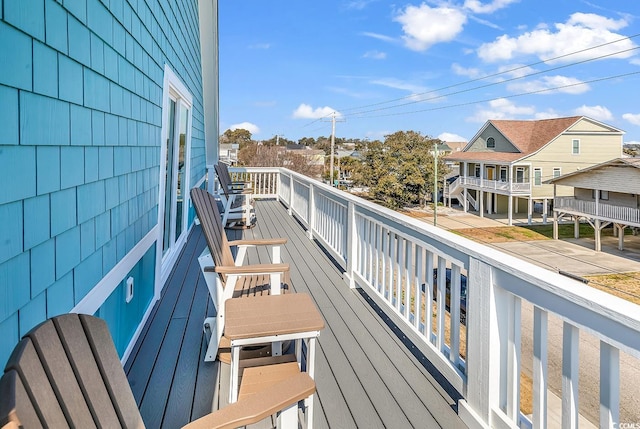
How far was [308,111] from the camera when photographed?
6806 cm

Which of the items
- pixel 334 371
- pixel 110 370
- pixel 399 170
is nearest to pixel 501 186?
pixel 399 170

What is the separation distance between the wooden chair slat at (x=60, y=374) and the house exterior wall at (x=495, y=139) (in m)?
28.5

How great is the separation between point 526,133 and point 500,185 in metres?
4.03

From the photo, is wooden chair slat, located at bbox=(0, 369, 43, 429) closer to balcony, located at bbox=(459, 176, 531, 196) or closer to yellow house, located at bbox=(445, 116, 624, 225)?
yellow house, located at bbox=(445, 116, 624, 225)

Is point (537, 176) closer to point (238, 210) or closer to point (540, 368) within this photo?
point (238, 210)

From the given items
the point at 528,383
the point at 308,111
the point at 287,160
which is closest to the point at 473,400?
the point at 528,383

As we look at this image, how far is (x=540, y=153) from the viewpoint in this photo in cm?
2475

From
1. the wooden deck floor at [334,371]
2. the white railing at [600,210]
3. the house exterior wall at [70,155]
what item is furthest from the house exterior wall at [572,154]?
the house exterior wall at [70,155]

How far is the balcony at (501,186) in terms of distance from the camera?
25.3 metres

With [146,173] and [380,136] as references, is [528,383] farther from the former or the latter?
[380,136]

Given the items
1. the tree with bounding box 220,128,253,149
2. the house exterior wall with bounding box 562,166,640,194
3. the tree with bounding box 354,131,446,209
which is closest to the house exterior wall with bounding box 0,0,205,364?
the house exterior wall with bounding box 562,166,640,194

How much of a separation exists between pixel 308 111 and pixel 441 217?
45925mm

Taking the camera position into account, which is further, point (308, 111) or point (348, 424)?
point (308, 111)

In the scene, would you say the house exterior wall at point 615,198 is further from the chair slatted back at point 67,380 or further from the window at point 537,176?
the chair slatted back at point 67,380
